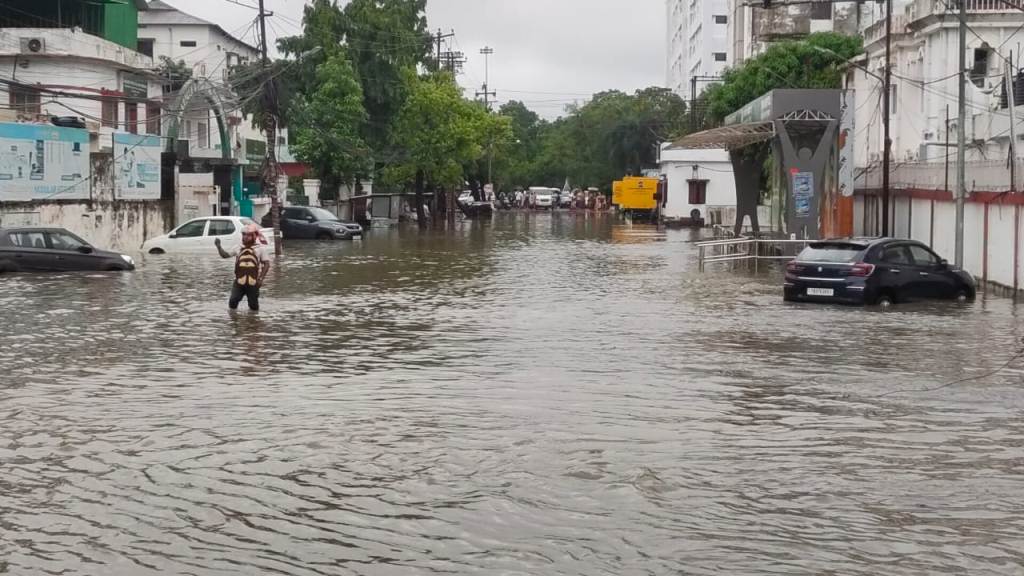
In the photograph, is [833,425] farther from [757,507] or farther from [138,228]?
[138,228]

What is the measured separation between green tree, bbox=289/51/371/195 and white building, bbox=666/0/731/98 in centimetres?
4662

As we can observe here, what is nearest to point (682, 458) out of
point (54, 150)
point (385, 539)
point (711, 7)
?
point (385, 539)

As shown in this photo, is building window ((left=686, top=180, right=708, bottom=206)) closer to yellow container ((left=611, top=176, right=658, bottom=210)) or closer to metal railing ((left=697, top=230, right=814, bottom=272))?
yellow container ((left=611, top=176, right=658, bottom=210))

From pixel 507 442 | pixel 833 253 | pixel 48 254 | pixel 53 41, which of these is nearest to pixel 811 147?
pixel 833 253

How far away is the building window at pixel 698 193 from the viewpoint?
81562 millimetres

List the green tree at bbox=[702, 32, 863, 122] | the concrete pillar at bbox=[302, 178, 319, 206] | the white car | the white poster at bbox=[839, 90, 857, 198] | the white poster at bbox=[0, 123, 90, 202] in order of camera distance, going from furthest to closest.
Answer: the concrete pillar at bbox=[302, 178, 319, 206], the green tree at bbox=[702, 32, 863, 122], the white car, the white poster at bbox=[839, 90, 857, 198], the white poster at bbox=[0, 123, 90, 202]

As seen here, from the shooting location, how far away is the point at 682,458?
431 inches

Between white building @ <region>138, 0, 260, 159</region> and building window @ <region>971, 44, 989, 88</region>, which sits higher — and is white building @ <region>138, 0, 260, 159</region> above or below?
above

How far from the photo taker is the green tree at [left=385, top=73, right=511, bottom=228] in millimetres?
75000

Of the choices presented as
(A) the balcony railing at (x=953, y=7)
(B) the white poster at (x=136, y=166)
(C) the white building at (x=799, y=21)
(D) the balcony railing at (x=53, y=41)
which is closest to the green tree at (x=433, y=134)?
(C) the white building at (x=799, y=21)

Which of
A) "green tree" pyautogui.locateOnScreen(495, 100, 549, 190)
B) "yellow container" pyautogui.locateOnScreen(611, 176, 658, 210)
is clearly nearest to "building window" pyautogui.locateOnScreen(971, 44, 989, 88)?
"yellow container" pyautogui.locateOnScreen(611, 176, 658, 210)

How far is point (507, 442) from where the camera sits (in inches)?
456

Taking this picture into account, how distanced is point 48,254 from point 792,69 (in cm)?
3955

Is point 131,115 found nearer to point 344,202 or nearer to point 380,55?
point 380,55
